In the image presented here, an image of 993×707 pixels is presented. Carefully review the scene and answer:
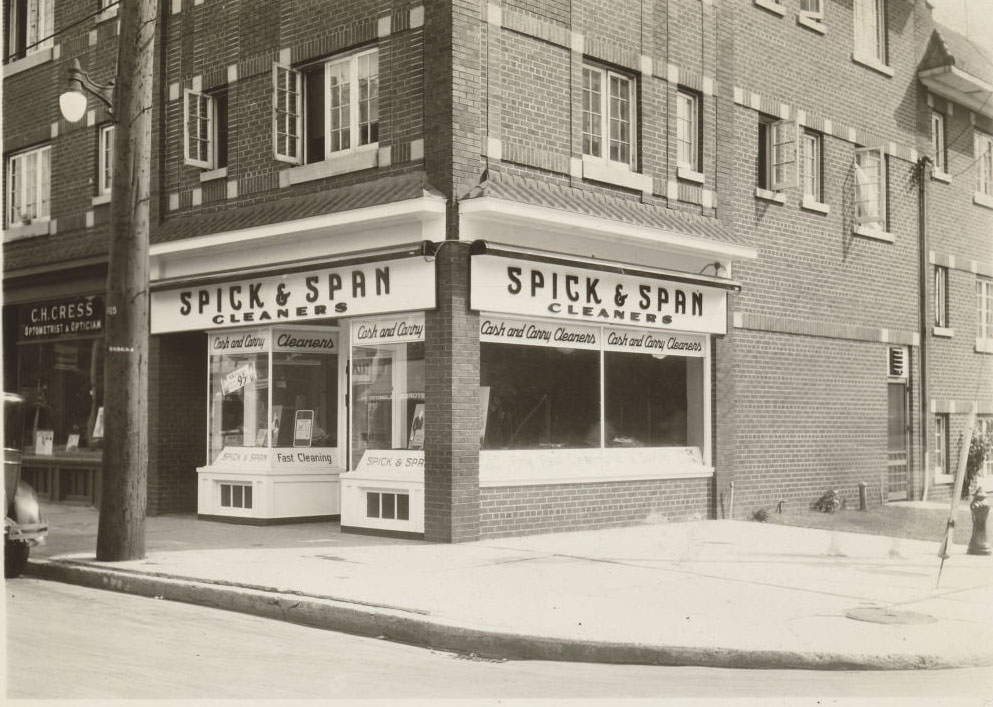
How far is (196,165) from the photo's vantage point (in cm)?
1579

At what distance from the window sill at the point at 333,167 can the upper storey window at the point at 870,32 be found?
1036 centimetres

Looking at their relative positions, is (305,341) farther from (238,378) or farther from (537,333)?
(537,333)

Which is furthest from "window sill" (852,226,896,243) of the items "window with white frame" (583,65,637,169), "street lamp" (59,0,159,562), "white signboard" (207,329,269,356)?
"street lamp" (59,0,159,562)

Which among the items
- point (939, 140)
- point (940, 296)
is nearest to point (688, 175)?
point (940, 296)

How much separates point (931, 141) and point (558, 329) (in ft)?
37.8

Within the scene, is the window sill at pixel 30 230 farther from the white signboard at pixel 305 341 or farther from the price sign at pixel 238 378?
the white signboard at pixel 305 341

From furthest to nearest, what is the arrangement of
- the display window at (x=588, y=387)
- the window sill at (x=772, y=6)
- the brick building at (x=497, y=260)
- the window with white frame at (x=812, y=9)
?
the window with white frame at (x=812, y=9) → the window sill at (x=772, y=6) → the display window at (x=588, y=387) → the brick building at (x=497, y=260)

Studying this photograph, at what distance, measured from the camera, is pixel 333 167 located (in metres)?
14.1

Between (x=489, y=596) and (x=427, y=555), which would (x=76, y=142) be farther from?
(x=489, y=596)

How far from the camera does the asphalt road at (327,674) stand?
21.1ft

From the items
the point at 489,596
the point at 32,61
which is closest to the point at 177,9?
the point at 32,61

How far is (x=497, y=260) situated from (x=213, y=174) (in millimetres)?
5133

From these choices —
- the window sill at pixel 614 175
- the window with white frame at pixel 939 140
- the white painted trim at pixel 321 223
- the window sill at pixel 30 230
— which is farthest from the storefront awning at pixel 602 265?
the window sill at pixel 30 230

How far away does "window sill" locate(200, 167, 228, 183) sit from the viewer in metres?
15.6
